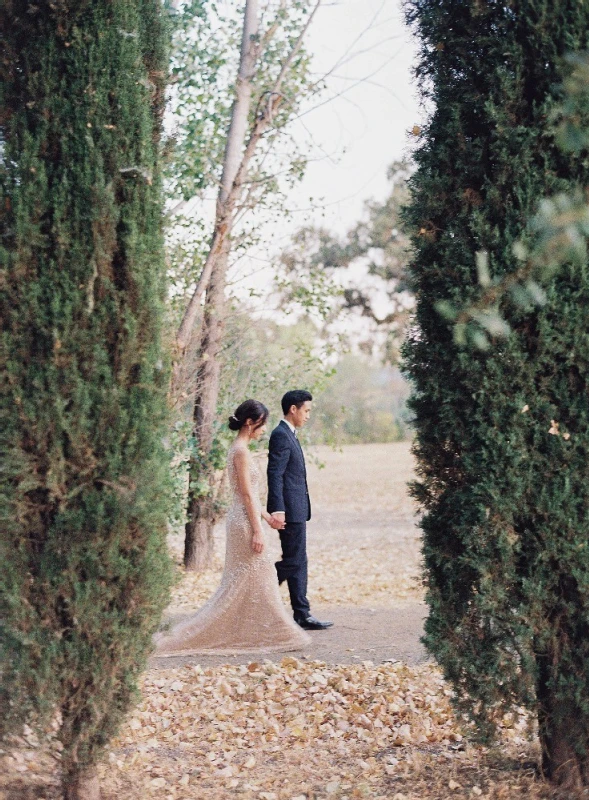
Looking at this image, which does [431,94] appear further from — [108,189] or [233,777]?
[233,777]

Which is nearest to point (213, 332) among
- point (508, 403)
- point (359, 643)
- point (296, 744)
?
point (359, 643)

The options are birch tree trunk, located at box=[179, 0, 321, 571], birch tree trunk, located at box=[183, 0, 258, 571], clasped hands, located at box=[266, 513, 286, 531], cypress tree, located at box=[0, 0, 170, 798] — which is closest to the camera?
cypress tree, located at box=[0, 0, 170, 798]

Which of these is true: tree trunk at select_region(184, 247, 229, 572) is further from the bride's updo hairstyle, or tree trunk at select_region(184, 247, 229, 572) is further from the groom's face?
the bride's updo hairstyle

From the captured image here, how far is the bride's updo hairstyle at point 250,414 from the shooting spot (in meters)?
6.78

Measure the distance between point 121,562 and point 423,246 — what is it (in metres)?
1.97

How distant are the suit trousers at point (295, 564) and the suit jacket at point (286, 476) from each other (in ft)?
0.40

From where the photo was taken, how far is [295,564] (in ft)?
24.7

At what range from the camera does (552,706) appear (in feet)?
12.2

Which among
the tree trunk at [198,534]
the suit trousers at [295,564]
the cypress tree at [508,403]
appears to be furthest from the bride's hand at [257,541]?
the tree trunk at [198,534]

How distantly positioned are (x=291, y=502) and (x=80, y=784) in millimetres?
3913

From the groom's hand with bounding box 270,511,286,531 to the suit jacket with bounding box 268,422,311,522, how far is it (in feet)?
0.15

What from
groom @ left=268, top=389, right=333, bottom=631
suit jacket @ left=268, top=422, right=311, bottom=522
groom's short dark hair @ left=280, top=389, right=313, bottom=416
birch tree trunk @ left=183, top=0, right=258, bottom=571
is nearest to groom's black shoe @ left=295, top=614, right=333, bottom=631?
groom @ left=268, top=389, right=333, bottom=631

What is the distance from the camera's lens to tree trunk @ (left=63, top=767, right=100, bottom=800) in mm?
3662

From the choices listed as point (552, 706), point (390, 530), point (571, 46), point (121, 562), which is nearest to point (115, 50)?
point (571, 46)
